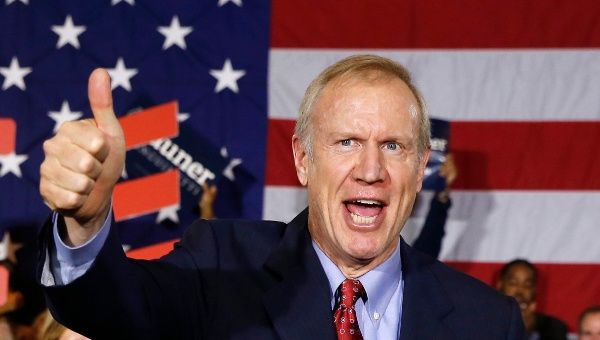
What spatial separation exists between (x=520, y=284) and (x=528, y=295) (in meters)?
0.05

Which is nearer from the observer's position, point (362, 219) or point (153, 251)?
point (362, 219)

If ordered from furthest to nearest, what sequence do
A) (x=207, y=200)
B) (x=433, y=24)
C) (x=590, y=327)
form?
(x=433, y=24) < (x=207, y=200) < (x=590, y=327)

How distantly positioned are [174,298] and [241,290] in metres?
0.12

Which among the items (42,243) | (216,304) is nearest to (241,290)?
(216,304)

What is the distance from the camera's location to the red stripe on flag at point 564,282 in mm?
4551

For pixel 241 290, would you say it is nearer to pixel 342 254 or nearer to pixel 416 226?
pixel 342 254

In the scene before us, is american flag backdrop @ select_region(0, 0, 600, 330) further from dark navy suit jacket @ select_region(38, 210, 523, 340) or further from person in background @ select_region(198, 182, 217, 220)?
dark navy suit jacket @ select_region(38, 210, 523, 340)

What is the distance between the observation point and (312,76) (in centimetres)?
457

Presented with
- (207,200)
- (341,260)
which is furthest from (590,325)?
(341,260)

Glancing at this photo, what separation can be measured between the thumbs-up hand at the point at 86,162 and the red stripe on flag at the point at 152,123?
3380 millimetres

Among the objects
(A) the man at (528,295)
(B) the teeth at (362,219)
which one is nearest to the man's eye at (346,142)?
(B) the teeth at (362,219)

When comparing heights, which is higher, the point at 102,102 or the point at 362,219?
the point at 102,102

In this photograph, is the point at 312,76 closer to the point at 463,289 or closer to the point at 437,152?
the point at 437,152

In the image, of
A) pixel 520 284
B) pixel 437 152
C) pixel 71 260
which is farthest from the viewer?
pixel 437 152
